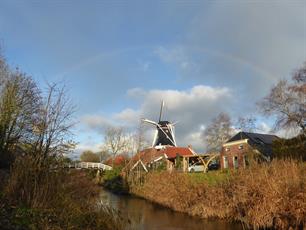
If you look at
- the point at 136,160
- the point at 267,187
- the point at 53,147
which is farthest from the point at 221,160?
the point at 53,147

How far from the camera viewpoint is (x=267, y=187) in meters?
13.2

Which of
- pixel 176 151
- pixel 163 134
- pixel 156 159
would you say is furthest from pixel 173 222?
pixel 163 134

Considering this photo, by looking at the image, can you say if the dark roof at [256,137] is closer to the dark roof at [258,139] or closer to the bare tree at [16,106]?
the dark roof at [258,139]

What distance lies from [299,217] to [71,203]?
830cm

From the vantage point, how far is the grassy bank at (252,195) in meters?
12.3

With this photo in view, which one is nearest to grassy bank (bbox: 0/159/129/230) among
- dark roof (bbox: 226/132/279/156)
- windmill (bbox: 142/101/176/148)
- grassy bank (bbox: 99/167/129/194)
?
grassy bank (bbox: 99/167/129/194)

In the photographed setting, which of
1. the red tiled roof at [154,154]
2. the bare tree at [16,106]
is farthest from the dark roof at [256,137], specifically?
the bare tree at [16,106]

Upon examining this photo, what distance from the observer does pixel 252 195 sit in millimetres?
14039

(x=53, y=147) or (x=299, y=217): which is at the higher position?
(x=53, y=147)

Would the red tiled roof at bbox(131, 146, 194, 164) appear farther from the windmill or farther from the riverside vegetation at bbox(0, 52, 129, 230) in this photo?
the riverside vegetation at bbox(0, 52, 129, 230)

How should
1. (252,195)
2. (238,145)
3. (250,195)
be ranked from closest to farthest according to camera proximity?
1. (252,195)
2. (250,195)
3. (238,145)

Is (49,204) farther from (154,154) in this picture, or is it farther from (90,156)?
(90,156)

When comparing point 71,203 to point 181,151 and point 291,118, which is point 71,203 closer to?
point 291,118

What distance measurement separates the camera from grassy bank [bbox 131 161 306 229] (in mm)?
12334
